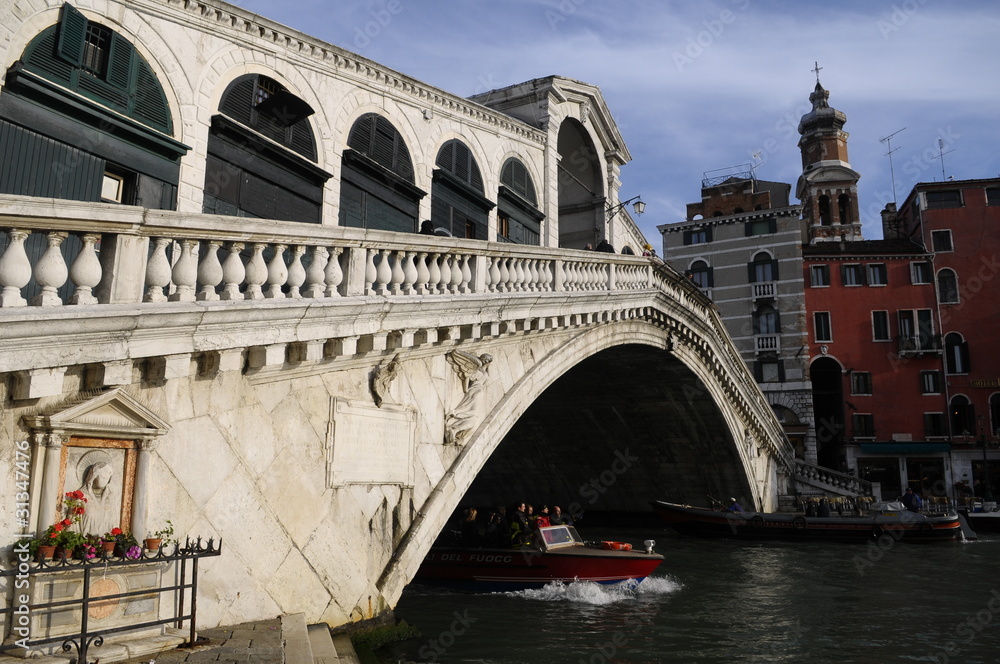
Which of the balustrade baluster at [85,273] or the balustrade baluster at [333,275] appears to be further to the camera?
the balustrade baluster at [333,275]

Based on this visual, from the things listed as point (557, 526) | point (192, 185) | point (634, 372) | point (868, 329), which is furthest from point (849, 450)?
point (192, 185)

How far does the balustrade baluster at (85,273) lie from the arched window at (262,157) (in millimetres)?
3900

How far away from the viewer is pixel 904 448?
3356 cm

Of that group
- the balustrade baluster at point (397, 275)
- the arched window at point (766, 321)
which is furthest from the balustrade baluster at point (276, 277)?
the arched window at point (766, 321)

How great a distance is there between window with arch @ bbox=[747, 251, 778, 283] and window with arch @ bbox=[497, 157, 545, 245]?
23.0 m

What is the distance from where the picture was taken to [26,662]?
4.68m

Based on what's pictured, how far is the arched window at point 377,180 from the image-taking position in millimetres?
10945

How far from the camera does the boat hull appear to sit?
42.1ft

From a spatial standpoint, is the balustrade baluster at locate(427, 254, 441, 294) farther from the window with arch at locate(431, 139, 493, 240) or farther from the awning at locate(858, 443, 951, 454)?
the awning at locate(858, 443, 951, 454)

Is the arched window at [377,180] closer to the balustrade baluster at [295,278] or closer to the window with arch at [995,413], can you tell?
the balustrade baluster at [295,278]

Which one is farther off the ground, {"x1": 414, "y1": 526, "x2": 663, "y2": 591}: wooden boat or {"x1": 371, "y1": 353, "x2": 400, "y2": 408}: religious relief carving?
{"x1": 371, "y1": 353, "x2": 400, "y2": 408}: religious relief carving

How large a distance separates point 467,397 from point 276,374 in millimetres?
3112

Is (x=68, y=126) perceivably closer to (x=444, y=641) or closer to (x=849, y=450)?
(x=444, y=641)

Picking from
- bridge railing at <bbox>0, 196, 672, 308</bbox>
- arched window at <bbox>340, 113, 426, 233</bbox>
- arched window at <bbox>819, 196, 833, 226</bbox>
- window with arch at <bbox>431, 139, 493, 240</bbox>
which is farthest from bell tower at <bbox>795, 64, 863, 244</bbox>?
bridge railing at <bbox>0, 196, 672, 308</bbox>
